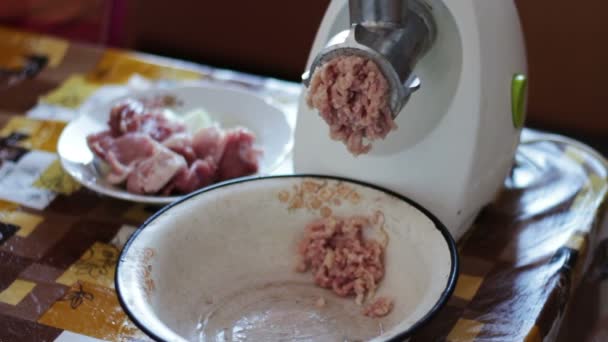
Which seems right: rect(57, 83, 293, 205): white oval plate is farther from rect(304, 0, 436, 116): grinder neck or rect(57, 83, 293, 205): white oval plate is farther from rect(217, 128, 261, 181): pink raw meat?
rect(304, 0, 436, 116): grinder neck

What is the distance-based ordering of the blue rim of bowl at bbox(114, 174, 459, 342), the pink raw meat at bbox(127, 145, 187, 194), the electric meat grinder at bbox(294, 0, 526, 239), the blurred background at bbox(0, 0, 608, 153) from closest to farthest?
the blue rim of bowl at bbox(114, 174, 459, 342)
the electric meat grinder at bbox(294, 0, 526, 239)
the pink raw meat at bbox(127, 145, 187, 194)
the blurred background at bbox(0, 0, 608, 153)

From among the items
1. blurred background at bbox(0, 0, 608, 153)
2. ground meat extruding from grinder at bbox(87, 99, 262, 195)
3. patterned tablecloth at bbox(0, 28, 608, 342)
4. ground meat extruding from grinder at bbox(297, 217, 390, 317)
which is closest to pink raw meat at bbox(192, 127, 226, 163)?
ground meat extruding from grinder at bbox(87, 99, 262, 195)

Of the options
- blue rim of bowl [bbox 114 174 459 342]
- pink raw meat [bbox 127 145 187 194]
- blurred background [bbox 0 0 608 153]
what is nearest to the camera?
blue rim of bowl [bbox 114 174 459 342]

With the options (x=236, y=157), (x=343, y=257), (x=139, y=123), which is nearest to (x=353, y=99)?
(x=343, y=257)

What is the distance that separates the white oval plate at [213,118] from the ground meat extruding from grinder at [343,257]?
0.17 metres

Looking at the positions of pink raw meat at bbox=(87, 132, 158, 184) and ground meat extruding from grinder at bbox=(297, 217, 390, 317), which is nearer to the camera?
ground meat extruding from grinder at bbox=(297, 217, 390, 317)

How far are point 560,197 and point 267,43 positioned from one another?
1.75 m

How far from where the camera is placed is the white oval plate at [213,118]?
1.07 meters

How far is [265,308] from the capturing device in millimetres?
896

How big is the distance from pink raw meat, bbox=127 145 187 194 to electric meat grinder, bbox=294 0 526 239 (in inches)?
6.8

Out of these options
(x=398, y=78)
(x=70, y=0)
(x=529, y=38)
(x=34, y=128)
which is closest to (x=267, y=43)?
(x=529, y=38)

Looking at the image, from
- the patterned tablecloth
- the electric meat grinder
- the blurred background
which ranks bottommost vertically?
the blurred background

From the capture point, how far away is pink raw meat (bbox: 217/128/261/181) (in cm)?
109

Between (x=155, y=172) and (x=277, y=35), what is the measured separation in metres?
1.69
